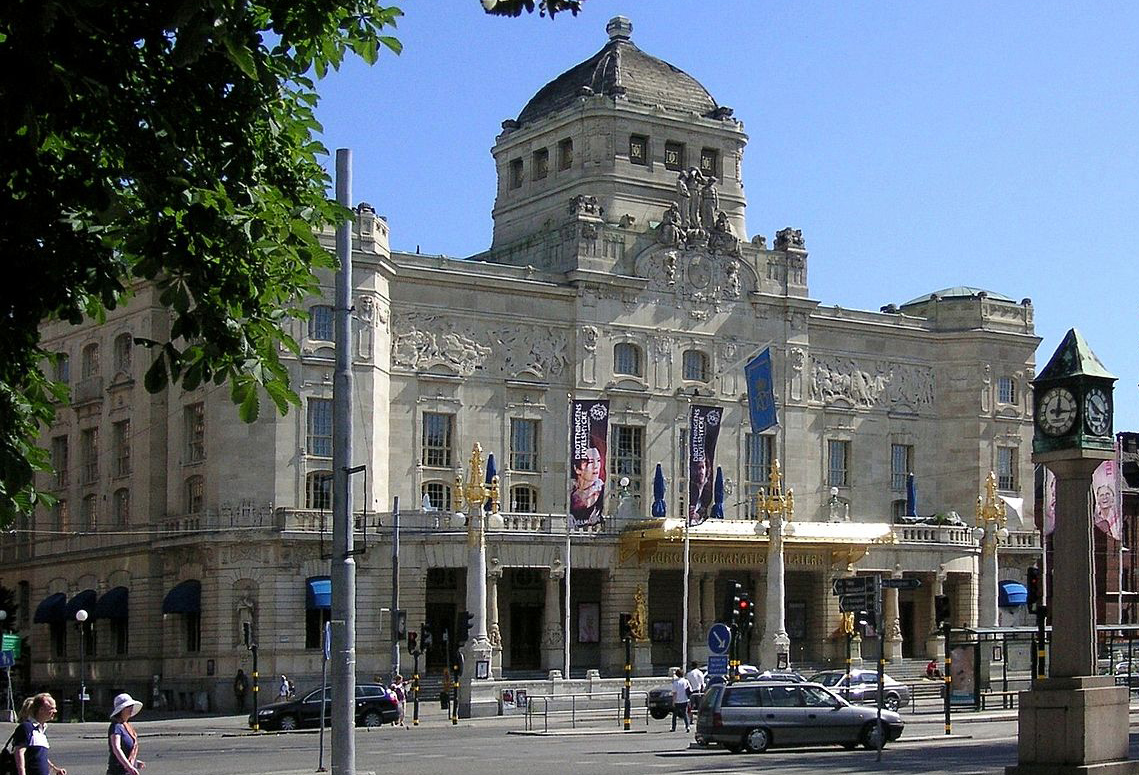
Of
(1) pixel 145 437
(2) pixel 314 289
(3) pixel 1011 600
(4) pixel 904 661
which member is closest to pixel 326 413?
(1) pixel 145 437

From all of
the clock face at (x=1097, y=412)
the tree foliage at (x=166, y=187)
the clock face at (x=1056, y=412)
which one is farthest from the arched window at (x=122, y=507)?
the tree foliage at (x=166, y=187)

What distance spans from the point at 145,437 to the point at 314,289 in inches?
2374

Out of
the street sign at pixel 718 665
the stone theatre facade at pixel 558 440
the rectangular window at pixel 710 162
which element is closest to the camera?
the street sign at pixel 718 665

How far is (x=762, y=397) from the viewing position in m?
72.6

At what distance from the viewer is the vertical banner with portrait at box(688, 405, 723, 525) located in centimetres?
7031

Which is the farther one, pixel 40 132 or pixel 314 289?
pixel 314 289

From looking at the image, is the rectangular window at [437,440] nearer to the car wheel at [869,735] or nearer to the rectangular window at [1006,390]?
the rectangular window at [1006,390]

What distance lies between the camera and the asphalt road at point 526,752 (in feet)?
113

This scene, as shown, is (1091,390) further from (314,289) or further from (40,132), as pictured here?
(40,132)

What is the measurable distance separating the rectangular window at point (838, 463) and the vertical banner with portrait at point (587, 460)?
1983 cm

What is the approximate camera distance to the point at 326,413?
7300 centimetres

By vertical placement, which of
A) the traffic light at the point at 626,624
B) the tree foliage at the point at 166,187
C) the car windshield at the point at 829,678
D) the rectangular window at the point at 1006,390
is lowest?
the car windshield at the point at 829,678

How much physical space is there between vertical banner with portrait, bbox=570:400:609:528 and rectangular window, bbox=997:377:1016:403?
29.0m

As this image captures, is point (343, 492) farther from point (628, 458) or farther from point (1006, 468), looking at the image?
point (1006, 468)
